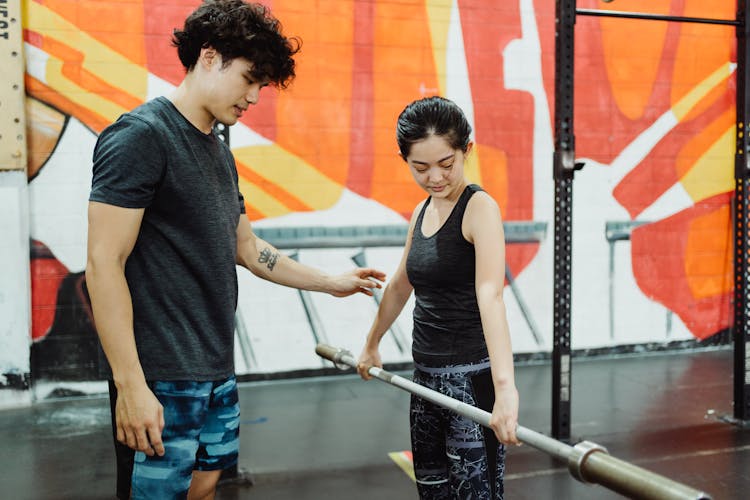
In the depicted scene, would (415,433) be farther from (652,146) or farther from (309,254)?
(652,146)

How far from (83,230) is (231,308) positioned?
2.83m

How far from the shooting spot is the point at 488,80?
4.45 metres

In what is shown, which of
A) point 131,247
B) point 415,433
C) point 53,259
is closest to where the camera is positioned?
point 131,247

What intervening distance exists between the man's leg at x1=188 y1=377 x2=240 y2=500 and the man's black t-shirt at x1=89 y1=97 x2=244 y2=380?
105 mm

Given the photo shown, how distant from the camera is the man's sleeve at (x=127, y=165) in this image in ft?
3.87

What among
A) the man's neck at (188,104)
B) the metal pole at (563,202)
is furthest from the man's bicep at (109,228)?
the metal pole at (563,202)

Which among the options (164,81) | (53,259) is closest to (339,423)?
(53,259)

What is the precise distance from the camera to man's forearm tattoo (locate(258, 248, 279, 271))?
1.81m

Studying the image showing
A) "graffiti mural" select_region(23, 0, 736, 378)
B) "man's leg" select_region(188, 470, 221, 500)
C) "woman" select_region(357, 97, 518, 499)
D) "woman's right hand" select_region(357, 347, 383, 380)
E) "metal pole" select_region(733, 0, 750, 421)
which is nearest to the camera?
"woman" select_region(357, 97, 518, 499)

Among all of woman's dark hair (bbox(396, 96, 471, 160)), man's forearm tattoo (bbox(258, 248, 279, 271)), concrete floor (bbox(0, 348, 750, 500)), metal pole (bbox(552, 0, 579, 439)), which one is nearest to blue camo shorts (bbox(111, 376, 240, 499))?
man's forearm tattoo (bbox(258, 248, 279, 271))

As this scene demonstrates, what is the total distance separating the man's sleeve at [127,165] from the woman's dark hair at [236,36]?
0.23m

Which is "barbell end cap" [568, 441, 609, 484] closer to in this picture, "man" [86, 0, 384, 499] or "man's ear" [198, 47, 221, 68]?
"man" [86, 0, 384, 499]

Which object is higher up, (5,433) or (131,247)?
(131,247)

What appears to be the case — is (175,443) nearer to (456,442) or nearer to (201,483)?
(201,483)
